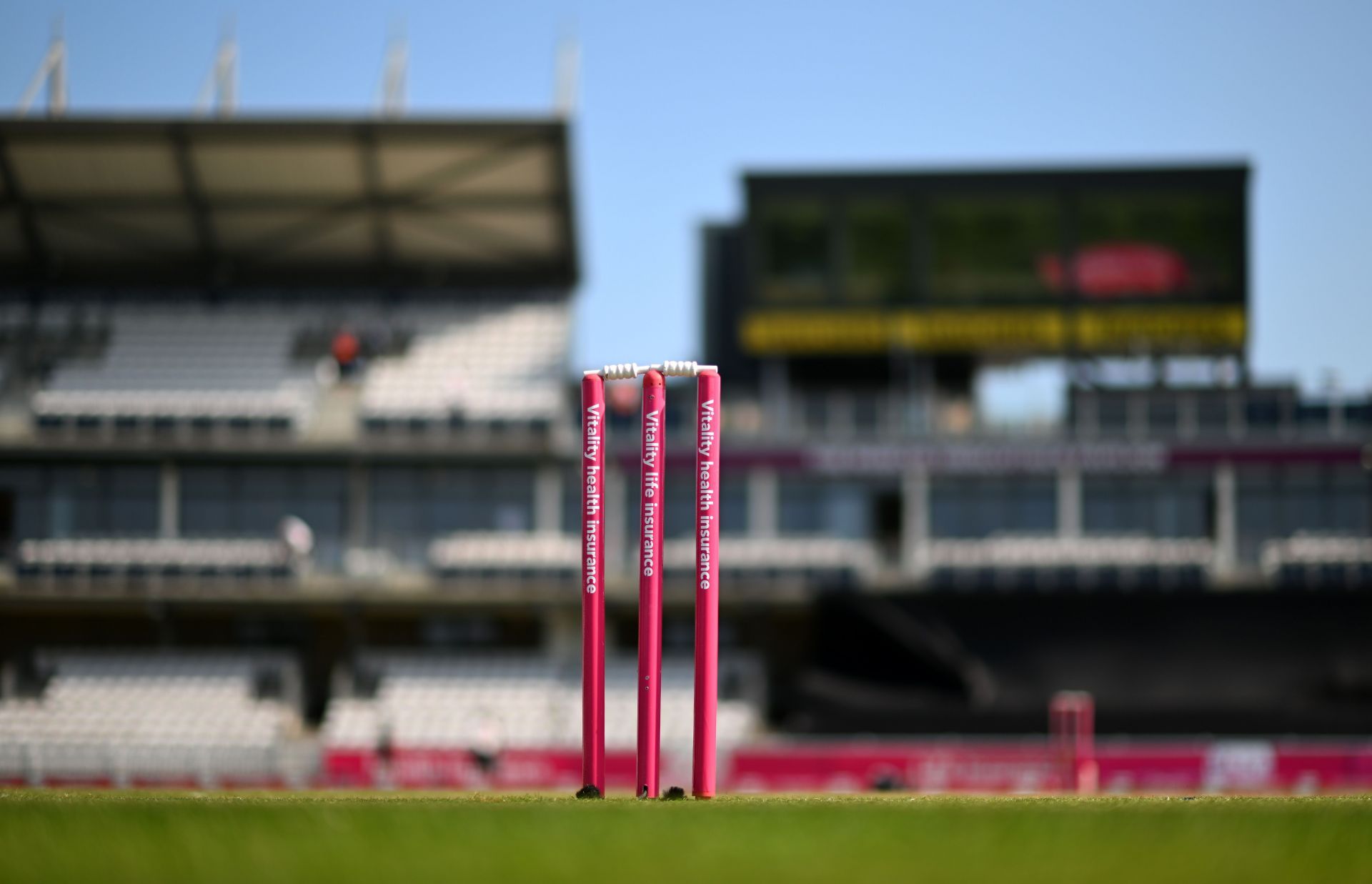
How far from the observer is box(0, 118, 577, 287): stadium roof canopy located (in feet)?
156

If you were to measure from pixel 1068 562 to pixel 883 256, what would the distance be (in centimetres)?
912

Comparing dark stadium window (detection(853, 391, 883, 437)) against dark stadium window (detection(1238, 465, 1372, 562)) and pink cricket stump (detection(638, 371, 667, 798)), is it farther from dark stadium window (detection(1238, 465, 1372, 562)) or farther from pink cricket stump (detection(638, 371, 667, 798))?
pink cricket stump (detection(638, 371, 667, 798))

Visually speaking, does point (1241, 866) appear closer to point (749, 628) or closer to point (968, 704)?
point (968, 704)

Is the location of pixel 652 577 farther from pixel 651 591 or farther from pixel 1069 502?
pixel 1069 502

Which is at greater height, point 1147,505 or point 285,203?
point 285,203

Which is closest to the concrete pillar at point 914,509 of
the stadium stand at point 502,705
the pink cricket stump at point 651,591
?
the stadium stand at point 502,705

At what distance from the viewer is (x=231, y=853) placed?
35.7 ft

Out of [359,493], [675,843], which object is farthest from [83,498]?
[675,843]

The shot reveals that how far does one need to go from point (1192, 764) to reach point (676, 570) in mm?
13778

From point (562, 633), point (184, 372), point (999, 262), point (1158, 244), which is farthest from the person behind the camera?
point (184, 372)

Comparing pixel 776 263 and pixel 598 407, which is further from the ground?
pixel 776 263

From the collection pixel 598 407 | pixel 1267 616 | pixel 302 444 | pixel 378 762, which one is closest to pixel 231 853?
pixel 598 407

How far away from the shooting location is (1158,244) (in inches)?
1852

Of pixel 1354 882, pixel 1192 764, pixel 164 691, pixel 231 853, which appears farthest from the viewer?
pixel 164 691
